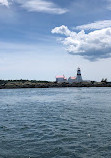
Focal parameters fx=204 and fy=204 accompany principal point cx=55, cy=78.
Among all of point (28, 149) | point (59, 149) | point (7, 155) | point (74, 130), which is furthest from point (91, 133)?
point (7, 155)

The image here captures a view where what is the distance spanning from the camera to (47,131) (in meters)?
22.3

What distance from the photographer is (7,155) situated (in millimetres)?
15188

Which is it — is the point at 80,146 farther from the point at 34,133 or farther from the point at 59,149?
the point at 34,133

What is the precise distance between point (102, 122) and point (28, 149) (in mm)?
12631

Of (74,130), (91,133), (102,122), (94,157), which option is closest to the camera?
(94,157)

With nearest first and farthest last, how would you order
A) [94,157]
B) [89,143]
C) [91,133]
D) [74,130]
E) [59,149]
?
[94,157], [59,149], [89,143], [91,133], [74,130]

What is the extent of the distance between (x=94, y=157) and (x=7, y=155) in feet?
20.9

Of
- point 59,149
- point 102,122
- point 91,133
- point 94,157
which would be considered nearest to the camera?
point 94,157

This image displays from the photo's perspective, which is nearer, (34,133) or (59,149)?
(59,149)

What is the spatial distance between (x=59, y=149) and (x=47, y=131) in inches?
241

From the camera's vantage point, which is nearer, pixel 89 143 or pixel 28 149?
pixel 28 149

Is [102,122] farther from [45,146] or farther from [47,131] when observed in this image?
[45,146]

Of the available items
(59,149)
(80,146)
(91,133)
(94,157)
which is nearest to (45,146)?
(59,149)

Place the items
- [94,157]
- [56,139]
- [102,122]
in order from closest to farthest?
[94,157]
[56,139]
[102,122]
